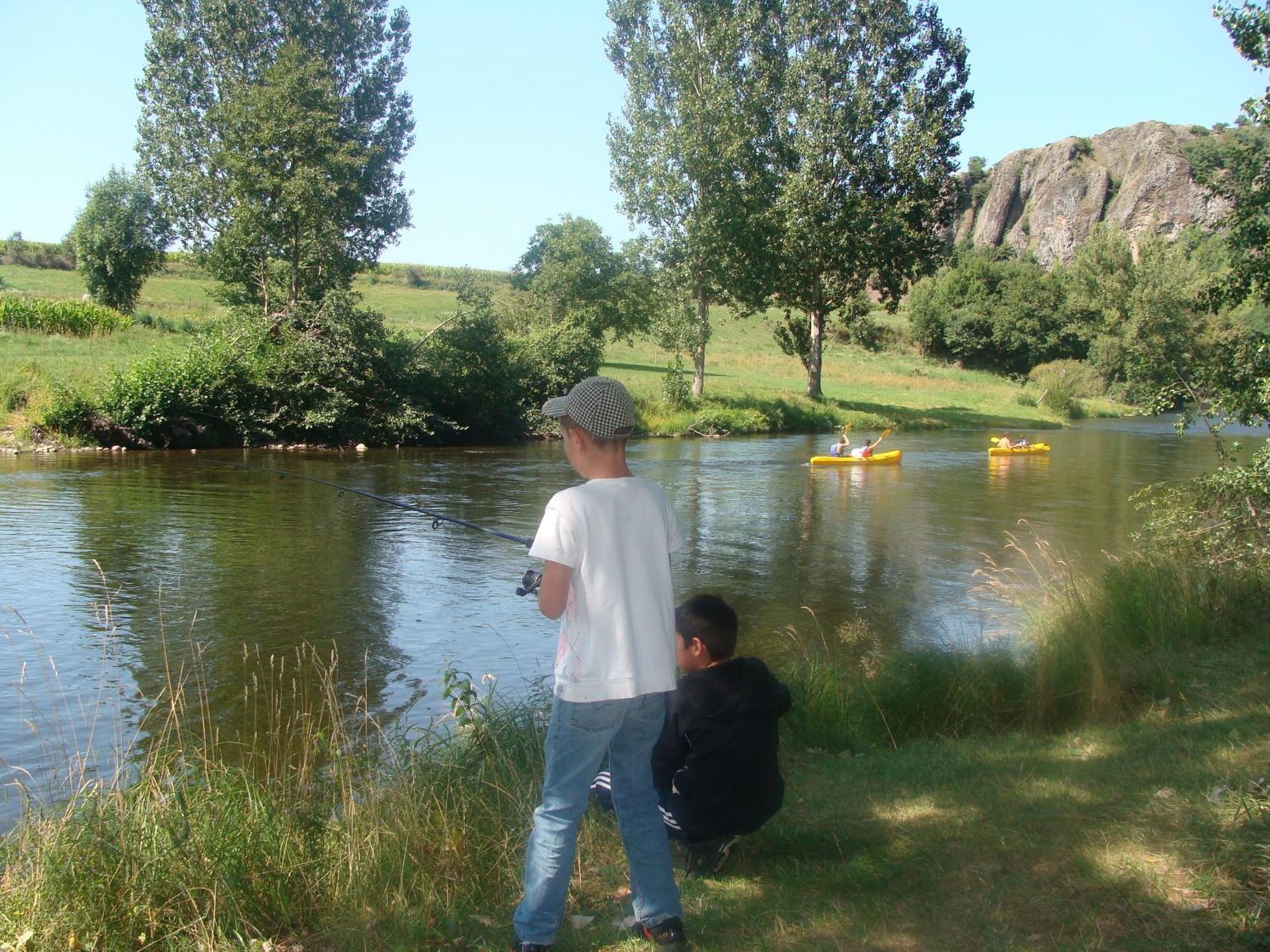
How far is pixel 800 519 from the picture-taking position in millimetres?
19703

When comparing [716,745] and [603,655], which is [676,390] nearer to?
[716,745]

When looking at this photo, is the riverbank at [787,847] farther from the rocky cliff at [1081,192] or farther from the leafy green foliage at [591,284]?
the rocky cliff at [1081,192]

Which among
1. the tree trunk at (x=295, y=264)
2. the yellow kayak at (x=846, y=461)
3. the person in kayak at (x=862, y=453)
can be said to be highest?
the tree trunk at (x=295, y=264)

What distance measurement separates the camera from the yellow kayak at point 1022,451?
1321 inches

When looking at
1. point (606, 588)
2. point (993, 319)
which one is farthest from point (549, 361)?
point (993, 319)

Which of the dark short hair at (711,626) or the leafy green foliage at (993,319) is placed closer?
the dark short hair at (711,626)

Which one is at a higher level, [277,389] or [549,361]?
[549,361]

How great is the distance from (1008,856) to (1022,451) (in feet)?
104

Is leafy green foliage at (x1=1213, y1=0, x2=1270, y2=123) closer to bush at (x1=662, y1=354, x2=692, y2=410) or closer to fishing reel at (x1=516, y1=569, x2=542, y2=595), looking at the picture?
fishing reel at (x1=516, y1=569, x2=542, y2=595)

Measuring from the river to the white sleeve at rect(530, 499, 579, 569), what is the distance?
2.69 metres

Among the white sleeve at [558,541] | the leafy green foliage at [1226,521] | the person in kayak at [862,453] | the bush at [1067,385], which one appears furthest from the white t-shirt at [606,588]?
the bush at [1067,385]

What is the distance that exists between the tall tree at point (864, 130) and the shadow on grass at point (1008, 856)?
1655 inches

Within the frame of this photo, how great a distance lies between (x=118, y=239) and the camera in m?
44.0

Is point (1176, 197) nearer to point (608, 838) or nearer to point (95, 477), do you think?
point (95, 477)
